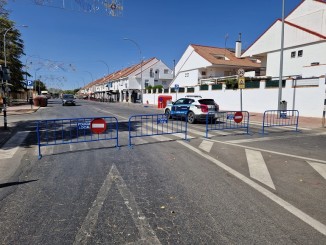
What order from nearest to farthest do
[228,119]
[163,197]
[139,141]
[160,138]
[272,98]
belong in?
[163,197] < [139,141] < [160,138] < [228,119] < [272,98]

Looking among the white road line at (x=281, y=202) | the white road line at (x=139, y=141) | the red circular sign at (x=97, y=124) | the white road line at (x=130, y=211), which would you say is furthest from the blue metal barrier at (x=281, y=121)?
the white road line at (x=130, y=211)

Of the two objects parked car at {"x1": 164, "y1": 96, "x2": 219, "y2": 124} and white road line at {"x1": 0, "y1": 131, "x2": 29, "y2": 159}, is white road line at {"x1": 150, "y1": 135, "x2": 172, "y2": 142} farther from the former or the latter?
white road line at {"x1": 0, "y1": 131, "x2": 29, "y2": 159}

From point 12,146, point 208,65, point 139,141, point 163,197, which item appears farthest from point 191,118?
point 208,65

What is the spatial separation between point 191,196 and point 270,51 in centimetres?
2967

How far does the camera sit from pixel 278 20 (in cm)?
2877

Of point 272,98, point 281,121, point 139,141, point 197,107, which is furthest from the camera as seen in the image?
point 272,98

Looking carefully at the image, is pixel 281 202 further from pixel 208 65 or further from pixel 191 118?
pixel 208 65

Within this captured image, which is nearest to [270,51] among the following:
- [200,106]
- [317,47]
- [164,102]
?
[317,47]

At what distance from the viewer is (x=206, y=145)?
8.52 m

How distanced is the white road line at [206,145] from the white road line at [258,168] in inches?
48.4

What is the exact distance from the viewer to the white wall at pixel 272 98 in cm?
1742

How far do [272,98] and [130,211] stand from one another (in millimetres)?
20266

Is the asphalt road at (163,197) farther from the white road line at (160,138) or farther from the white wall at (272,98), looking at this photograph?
the white wall at (272,98)

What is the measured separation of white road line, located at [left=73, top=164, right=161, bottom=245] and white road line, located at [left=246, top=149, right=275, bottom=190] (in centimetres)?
274
